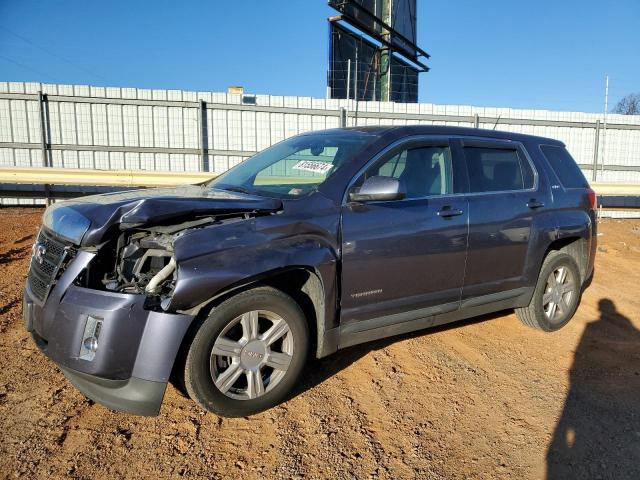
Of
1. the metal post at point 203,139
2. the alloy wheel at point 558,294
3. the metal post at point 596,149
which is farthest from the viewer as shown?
the metal post at point 596,149

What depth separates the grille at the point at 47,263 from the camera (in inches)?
116

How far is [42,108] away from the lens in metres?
11.1

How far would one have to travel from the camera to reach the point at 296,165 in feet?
12.9

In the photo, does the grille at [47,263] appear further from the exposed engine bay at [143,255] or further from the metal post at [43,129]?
the metal post at [43,129]

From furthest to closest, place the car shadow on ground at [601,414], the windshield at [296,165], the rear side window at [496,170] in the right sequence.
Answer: the rear side window at [496,170], the windshield at [296,165], the car shadow on ground at [601,414]

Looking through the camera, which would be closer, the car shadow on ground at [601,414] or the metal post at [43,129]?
the car shadow on ground at [601,414]

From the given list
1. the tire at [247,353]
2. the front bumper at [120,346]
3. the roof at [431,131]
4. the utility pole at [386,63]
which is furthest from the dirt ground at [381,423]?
the utility pole at [386,63]

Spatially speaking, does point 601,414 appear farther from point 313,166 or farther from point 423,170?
point 313,166

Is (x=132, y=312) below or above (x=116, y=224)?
below

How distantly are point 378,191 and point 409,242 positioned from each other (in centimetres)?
54

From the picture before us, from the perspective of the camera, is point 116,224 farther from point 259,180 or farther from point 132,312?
point 259,180

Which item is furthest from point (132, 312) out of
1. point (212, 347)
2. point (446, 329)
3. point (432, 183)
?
point (446, 329)

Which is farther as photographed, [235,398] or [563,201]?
[563,201]

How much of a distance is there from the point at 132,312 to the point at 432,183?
2513mm
